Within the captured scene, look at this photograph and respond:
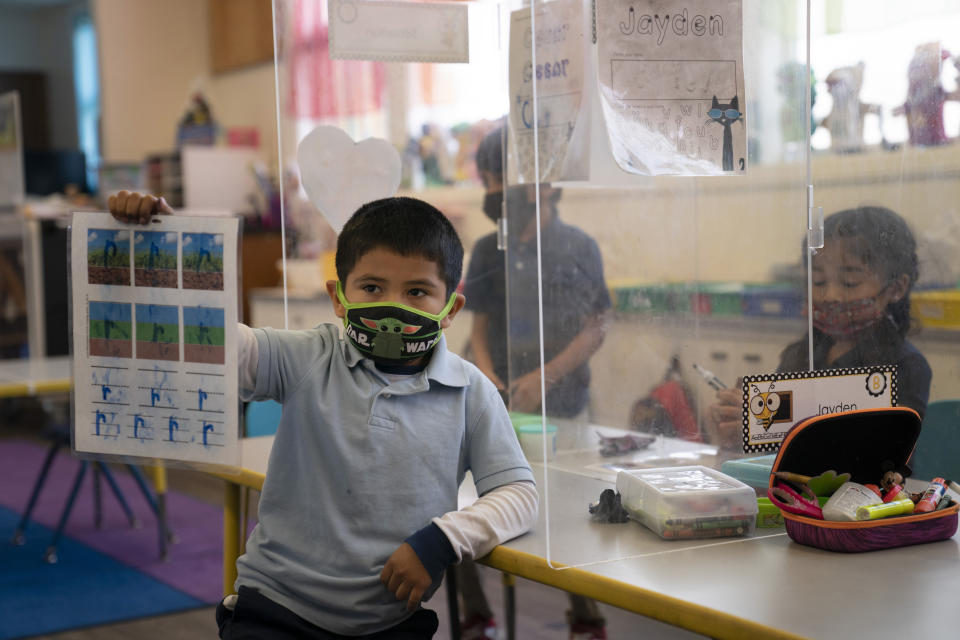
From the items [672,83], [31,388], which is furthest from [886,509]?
[31,388]

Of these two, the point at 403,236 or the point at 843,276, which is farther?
the point at 843,276

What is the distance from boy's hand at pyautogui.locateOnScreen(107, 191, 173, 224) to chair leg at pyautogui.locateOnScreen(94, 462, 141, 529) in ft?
8.35

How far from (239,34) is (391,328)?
6224 millimetres

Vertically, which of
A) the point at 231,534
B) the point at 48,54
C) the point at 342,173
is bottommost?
the point at 231,534

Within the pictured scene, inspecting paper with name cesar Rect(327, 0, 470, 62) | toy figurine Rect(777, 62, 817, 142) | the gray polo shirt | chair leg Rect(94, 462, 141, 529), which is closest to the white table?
the gray polo shirt

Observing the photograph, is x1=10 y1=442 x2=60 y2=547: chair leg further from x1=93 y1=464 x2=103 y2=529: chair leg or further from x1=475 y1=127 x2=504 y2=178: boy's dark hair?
x1=475 y1=127 x2=504 y2=178: boy's dark hair

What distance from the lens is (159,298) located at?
1.37 m

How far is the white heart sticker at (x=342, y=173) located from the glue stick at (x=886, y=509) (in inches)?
36.7

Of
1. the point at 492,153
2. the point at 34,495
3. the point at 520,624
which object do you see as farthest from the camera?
the point at 34,495

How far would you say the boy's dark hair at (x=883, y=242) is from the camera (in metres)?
1.52

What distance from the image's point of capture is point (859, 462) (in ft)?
4.34

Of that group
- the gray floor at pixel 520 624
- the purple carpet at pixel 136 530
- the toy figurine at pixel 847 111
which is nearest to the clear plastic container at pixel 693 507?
the toy figurine at pixel 847 111

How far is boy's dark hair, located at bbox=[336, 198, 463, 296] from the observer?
138 centimetres

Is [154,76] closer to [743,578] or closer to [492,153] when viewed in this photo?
[492,153]
